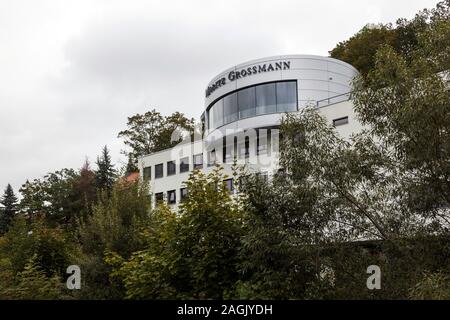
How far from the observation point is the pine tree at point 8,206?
6366cm

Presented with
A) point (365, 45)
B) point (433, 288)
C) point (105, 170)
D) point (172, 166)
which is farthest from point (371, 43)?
point (433, 288)

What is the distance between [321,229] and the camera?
13492 millimetres

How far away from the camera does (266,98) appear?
35969 mm

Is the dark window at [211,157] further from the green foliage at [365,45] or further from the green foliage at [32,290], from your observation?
the green foliage at [32,290]

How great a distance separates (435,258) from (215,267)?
528 centimetres

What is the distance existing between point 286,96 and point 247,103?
8.68 ft

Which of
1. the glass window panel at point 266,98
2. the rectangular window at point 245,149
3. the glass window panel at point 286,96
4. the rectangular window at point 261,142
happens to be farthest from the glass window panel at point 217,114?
the glass window panel at point 286,96

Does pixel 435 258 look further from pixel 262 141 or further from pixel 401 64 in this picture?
pixel 262 141

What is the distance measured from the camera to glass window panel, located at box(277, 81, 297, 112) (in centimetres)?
3534

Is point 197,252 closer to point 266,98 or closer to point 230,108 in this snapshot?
point 266,98

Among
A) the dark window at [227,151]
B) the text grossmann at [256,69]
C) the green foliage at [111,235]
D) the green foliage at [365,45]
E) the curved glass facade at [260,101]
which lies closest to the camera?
the green foliage at [111,235]

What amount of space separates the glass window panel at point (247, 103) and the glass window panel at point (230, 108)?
470mm

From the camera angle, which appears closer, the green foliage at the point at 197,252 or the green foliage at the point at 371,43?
the green foliage at the point at 197,252
